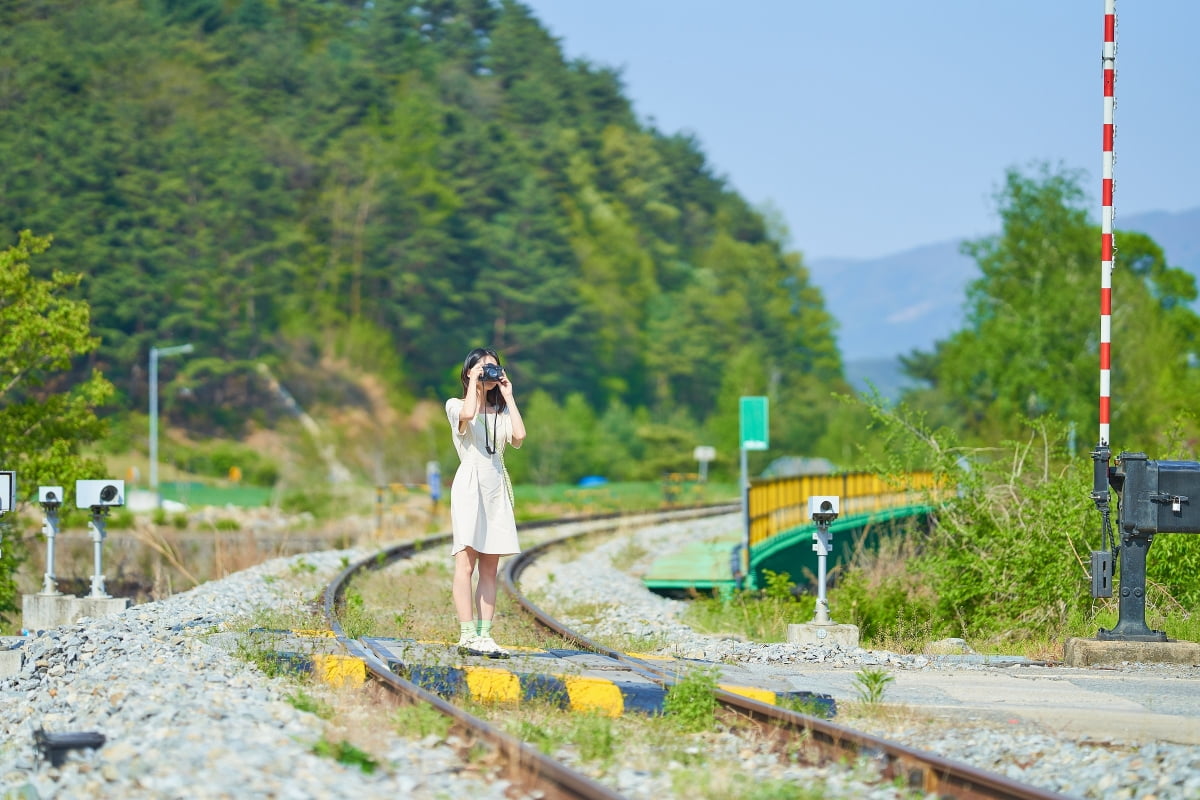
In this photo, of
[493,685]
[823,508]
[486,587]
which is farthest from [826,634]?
[493,685]

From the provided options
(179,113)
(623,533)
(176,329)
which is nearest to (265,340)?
(176,329)

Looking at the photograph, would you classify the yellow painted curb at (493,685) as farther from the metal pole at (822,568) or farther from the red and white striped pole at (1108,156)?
the red and white striped pole at (1108,156)

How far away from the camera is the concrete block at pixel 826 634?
12023 millimetres

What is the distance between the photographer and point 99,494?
14273 mm

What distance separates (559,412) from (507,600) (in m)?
55.2

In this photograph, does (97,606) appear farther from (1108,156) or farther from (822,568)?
(1108,156)

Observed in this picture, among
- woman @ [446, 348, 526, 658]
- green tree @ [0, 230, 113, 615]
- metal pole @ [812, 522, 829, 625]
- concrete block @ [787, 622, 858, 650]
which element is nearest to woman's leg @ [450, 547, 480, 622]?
woman @ [446, 348, 526, 658]

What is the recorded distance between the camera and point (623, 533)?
30.5m

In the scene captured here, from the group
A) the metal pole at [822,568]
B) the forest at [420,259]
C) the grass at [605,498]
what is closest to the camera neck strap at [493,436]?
the metal pole at [822,568]

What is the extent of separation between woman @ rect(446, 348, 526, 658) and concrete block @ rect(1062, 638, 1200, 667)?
3995 millimetres

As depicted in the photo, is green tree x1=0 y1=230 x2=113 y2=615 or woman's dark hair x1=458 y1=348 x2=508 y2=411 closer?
woman's dark hair x1=458 y1=348 x2=508 y2=411

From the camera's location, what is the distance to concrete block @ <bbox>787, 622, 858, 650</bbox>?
12.0 metres

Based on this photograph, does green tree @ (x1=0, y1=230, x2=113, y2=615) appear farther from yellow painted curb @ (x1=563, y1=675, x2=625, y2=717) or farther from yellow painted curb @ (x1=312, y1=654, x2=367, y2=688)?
yellow painted curb @ (x1=563, y1=675, x2=625, y2=717)

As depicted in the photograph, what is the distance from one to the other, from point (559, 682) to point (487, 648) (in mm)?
1300
